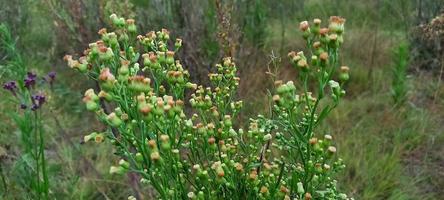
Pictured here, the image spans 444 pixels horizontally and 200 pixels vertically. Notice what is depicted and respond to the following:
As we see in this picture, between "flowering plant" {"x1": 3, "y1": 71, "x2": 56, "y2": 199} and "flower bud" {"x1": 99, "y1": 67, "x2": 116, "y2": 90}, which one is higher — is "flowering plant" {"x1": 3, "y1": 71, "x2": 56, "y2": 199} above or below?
below

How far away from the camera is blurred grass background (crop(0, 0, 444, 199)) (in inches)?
113

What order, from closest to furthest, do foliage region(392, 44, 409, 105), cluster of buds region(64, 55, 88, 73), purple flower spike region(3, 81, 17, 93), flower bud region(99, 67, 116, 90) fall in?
flower bud region(99, 67, 116, 90) → cluster of buds region(64, 55, 88, 73) → purple flower spike region(3, 81, 17, 93) → foliage region(392, 44, 409, 105)

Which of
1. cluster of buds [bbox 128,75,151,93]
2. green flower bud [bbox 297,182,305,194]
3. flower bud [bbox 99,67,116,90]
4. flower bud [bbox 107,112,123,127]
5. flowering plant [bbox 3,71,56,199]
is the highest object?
flower bud [bbox 99,67,116,90]

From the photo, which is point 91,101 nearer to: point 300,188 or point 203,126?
point 203,126

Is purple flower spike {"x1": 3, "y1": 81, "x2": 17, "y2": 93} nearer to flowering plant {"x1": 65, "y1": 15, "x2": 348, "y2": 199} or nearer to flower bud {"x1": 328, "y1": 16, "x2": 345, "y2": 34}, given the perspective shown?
flowering plant {"x1": 65, "y1": 15, "x2": 348, "y2": 199}

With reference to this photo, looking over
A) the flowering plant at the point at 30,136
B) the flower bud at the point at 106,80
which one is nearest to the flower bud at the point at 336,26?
the flower bud at the point at 106,80

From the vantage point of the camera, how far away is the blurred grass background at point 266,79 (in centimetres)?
288

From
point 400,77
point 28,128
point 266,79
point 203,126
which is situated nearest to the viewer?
point 203,126

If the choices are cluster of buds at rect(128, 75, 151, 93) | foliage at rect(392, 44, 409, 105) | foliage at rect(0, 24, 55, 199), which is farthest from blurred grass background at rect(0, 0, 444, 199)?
cluster of buds at rect(128, 75, 151, 93)

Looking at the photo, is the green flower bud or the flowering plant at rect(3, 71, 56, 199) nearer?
the green flower bud

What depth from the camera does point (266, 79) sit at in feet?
12.6

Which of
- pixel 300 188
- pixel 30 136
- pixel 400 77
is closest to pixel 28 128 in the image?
pixel 30 136

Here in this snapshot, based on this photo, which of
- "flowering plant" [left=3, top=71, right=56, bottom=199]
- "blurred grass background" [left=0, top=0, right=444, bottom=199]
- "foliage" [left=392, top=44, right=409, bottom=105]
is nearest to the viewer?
"flowering plant" [left=3, top=71, right=56, bottom=199]

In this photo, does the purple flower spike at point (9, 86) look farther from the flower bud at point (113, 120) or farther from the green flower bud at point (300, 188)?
the green flower bud at point (300, 188)
